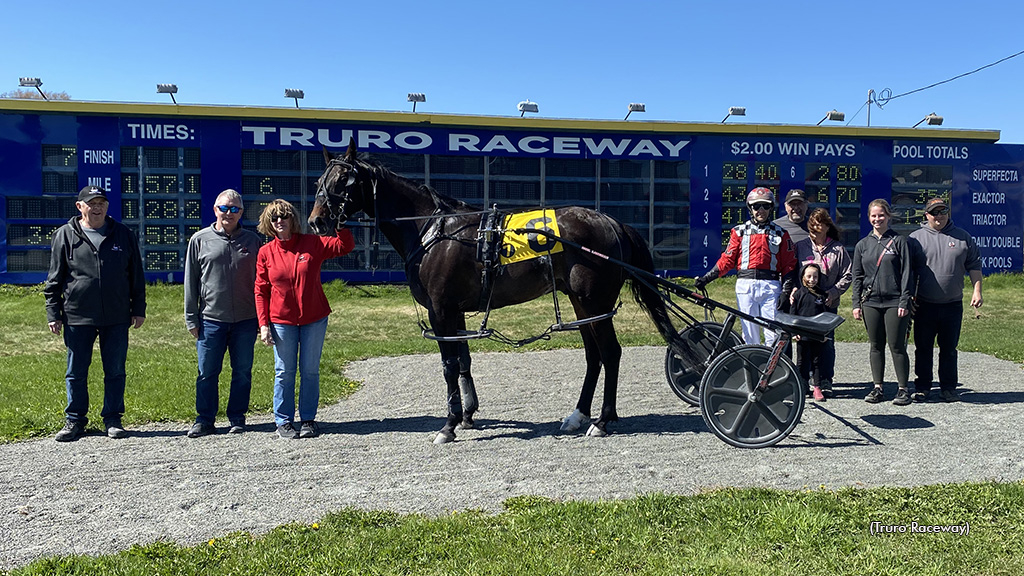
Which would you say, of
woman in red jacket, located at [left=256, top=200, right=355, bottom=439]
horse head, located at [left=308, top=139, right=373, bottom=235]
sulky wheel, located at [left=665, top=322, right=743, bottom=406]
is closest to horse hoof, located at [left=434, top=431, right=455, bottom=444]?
woman in red jacket, located at [left=256, top=200, right=355, bottom=439]

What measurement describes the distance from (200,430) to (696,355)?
4090mm

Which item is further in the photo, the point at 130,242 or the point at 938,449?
the point at 130,242

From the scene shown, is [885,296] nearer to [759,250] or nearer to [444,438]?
[759,250]

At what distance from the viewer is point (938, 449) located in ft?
17.6

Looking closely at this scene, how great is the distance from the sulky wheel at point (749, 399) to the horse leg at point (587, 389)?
1.11 metres

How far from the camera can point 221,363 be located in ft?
20.5

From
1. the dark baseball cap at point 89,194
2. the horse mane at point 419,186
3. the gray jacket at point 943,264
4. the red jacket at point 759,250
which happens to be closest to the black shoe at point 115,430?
the dark baseball cap at point 89,194

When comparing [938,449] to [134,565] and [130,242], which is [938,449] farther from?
[130,242]

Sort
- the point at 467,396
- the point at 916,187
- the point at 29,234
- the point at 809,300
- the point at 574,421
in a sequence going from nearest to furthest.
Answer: the point at 574,421, the point at 467,396, the point at 809,300, the point at 29,234, the point at 916,187

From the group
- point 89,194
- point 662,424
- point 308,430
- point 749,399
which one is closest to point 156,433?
point 308,430

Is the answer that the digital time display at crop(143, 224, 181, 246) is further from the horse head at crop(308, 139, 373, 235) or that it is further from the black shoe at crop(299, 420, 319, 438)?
the black shoe at crop(299, 420, 319, 438)

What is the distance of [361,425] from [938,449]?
4.45 m

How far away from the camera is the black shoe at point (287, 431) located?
601 cm

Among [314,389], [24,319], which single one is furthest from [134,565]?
[24,319]
